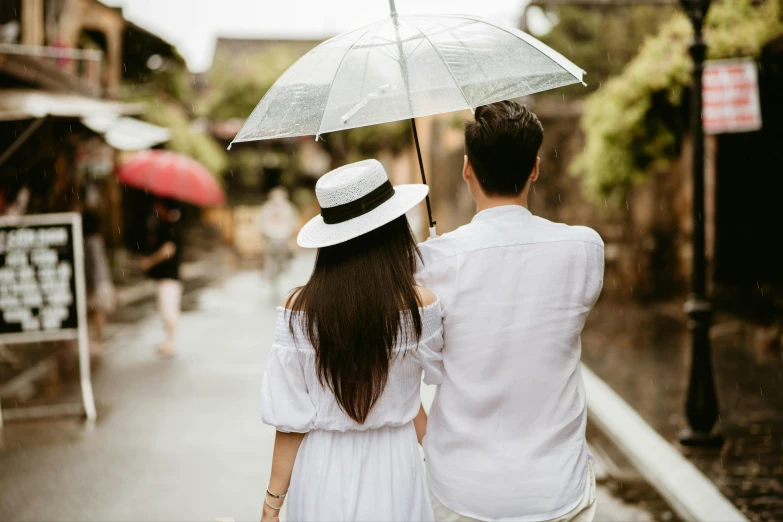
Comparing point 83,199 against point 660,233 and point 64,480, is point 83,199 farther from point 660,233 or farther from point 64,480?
point 64,480

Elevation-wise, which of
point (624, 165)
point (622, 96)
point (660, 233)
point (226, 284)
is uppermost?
point (622, 96)

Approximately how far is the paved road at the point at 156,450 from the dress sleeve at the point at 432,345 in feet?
9.23

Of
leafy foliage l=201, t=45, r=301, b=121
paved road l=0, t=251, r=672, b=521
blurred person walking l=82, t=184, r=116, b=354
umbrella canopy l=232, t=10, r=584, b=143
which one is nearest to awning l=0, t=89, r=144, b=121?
blurred person walking l=82, t=184, r=116, b=354

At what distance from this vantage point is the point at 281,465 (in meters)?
2.36

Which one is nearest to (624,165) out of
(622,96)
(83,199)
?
(622,96)

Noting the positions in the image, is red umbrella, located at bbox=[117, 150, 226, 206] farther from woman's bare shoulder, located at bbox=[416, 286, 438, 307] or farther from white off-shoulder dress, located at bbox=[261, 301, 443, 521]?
woman's bare shoulder, located at bbox=[416, 286, 438, 307]

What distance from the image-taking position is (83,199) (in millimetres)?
18547

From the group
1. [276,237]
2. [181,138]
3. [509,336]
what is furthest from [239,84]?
[509,336]

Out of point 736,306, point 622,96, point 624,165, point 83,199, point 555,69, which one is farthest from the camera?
point 83,199

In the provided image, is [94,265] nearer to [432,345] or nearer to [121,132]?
[121,132]

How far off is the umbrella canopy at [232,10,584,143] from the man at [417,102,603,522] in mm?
479

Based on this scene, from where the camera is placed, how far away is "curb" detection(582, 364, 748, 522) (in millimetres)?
4680

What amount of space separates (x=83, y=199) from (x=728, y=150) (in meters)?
14.0

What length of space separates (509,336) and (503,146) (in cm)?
55
